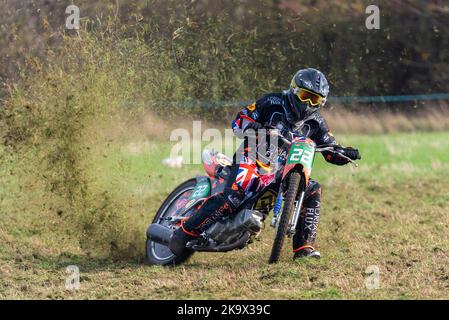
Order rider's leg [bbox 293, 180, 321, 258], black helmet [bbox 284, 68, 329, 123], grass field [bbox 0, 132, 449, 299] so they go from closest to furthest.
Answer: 1. grass field [bbox 0, 132, 449, 299]
2. black helmet [bbox 284, 68, 329, 123]
3. rider's leg [bbox 293, 180, 321, 258]

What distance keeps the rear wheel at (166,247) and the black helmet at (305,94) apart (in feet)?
5.43

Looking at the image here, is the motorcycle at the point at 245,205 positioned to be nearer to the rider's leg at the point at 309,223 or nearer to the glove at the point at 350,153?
the glove at the point at 350,153

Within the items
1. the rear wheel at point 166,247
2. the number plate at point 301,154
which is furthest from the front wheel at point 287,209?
the rear wheel at point 166,247

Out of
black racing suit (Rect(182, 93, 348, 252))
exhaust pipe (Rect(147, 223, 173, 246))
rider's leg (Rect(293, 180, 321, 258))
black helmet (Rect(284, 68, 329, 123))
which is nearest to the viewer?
black helmet (Rect(284, 68, 329, 123))

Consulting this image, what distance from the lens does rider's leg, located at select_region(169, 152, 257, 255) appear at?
9.01 m

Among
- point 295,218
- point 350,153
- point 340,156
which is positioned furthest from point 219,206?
point 350,153

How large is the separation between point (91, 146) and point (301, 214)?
3041 mm

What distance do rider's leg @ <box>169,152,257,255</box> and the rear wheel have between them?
0.63 ft

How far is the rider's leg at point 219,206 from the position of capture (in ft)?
29.6

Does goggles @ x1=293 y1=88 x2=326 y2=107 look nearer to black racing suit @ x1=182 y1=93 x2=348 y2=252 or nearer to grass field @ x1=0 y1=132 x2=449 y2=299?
black racing suit @ x1=182 y1=93 x2=348 y2=252

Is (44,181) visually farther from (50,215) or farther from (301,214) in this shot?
(301,214)

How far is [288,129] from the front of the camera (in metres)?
9.15

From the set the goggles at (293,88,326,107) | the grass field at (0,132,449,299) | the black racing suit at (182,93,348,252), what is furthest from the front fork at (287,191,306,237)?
the goggles at (293,88,326,107)

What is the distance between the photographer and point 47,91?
36.8 ft
